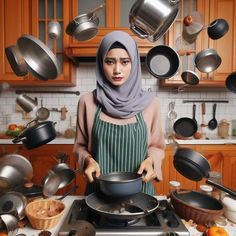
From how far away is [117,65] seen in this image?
1.11m

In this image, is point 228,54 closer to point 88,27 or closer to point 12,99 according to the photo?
point 88,27

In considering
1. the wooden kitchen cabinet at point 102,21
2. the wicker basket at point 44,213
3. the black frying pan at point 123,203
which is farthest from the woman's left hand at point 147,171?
the wooden kitchen cabinet at point 102,21

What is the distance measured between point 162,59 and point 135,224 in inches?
41.5

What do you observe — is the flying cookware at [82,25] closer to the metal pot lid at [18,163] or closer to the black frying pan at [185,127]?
the metal pot lid at [18,163]

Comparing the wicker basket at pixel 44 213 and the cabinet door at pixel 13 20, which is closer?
the wicker basket at pixel 44 213

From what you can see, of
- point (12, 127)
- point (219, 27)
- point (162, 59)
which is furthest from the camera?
point (12, 127)

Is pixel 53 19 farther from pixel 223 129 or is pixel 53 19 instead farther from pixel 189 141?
pixel 223 129

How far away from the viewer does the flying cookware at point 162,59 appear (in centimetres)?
152

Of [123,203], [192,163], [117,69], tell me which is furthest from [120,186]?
[117,69]

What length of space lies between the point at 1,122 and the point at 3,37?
2.93 ft

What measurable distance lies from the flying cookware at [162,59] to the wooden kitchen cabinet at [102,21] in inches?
24.8

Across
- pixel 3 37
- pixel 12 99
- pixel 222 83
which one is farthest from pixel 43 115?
pixel 222 83

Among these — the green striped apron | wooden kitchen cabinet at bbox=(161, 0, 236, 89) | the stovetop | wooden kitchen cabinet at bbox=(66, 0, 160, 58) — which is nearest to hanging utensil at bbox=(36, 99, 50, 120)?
wooden kitchen cabinet at bbox=(66, 0, 160, 58)

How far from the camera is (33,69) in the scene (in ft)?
3.26
